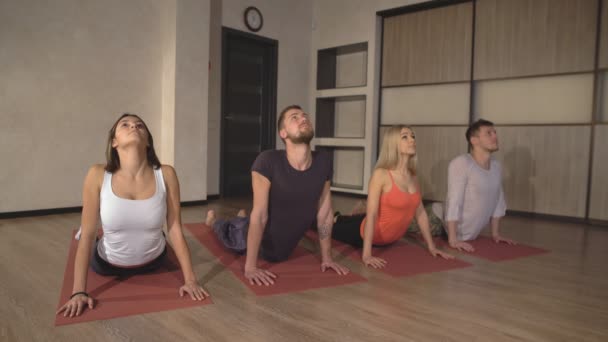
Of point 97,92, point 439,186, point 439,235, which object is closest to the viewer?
point 439,235

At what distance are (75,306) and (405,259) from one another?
1763 millimetres

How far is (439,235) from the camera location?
3359 mm

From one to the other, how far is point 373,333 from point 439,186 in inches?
150

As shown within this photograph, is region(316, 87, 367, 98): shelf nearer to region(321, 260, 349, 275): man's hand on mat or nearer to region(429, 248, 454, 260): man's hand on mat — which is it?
region(429, 248, 454, 260): man's hand on mat

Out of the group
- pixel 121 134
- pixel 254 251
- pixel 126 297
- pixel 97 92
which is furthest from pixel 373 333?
pixel 97 92

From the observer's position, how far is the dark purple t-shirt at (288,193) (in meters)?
2.21

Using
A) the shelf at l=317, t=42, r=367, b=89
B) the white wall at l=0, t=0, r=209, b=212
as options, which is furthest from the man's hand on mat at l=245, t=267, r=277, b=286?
the shelf at l=317, t=42, r=367, b=89

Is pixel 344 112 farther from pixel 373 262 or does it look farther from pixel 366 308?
pixel 366 308

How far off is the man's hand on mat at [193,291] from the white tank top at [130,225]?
277 millimetres

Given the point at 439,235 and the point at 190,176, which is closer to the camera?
the point at 439,235

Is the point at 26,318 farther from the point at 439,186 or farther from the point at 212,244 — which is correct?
the point at 439,186

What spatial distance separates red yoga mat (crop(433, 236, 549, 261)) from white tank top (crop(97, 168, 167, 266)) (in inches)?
76.8

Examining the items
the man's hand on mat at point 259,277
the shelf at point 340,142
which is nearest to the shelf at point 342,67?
the shelf at point 340,142

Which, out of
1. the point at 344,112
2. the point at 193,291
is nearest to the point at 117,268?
the point at 193,291
